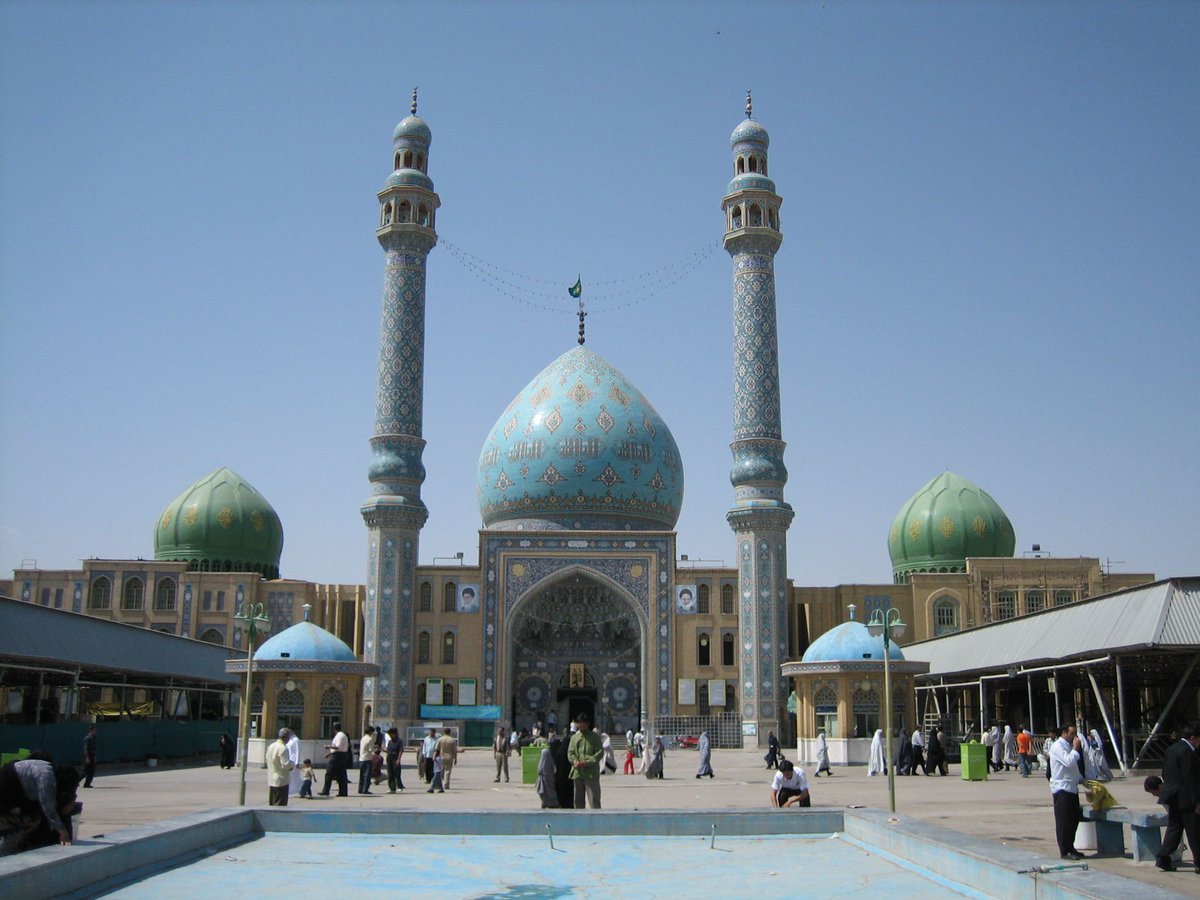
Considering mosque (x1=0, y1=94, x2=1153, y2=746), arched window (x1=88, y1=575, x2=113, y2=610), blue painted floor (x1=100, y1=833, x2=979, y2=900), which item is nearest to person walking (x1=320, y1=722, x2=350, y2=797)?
blue painted floor (x1=100, y1=833, x2=979, y2=900)

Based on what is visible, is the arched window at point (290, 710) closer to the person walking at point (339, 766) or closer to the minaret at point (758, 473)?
the person walking at point (339, 766)

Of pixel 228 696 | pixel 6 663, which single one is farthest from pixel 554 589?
pixel 6 663

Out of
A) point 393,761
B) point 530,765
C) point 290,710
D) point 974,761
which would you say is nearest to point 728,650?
point 290,710

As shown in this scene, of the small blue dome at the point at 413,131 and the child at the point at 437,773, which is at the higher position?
the small blue dome at the point at 413,131

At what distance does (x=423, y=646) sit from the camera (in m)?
37.1

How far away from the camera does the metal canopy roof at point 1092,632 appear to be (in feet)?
68.1

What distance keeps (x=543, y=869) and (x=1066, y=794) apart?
4014 mm

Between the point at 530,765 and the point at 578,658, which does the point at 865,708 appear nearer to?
the point at 530,765

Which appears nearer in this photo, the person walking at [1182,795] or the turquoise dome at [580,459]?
the person walking at [1182,795]

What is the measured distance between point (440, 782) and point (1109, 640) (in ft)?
38.8

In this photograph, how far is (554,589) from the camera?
3909 centimetres

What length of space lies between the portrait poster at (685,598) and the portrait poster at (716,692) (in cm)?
216

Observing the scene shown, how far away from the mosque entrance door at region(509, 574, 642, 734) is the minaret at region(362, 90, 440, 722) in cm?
433

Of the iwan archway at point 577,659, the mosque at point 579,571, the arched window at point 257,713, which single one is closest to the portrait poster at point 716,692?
the mosque at point 579,571
